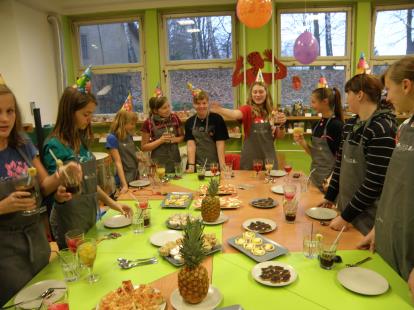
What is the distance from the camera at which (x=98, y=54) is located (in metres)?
5.95

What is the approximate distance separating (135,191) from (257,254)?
154 cm

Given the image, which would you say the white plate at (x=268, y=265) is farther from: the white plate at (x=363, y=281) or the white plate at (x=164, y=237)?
the white plate at (x=164, y=237)

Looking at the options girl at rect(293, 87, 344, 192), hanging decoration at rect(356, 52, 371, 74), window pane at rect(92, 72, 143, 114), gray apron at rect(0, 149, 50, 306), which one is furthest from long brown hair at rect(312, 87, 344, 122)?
window pane at rect(92, 72, 143, 114)

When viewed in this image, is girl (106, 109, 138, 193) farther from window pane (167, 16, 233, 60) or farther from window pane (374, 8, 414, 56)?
window pane (374, 8, 414, 56)

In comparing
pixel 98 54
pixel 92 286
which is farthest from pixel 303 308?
pixel 98 54

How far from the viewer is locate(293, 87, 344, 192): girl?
316 centimetres

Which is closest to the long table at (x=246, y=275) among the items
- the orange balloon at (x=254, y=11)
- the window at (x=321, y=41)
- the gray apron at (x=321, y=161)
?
the gray apron at (x=321, y=161)

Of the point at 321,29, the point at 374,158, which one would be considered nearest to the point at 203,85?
the point at 321,29

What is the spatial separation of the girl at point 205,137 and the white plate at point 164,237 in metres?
1.91

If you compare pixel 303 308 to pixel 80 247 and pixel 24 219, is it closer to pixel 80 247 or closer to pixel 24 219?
pixel 80 247

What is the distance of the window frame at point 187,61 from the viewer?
5.48 metres

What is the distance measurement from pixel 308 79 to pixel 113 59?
3.54 metres

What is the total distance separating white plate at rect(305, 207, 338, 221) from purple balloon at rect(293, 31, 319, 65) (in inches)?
121

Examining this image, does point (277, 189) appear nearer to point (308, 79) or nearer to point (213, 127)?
point (213, 127)
